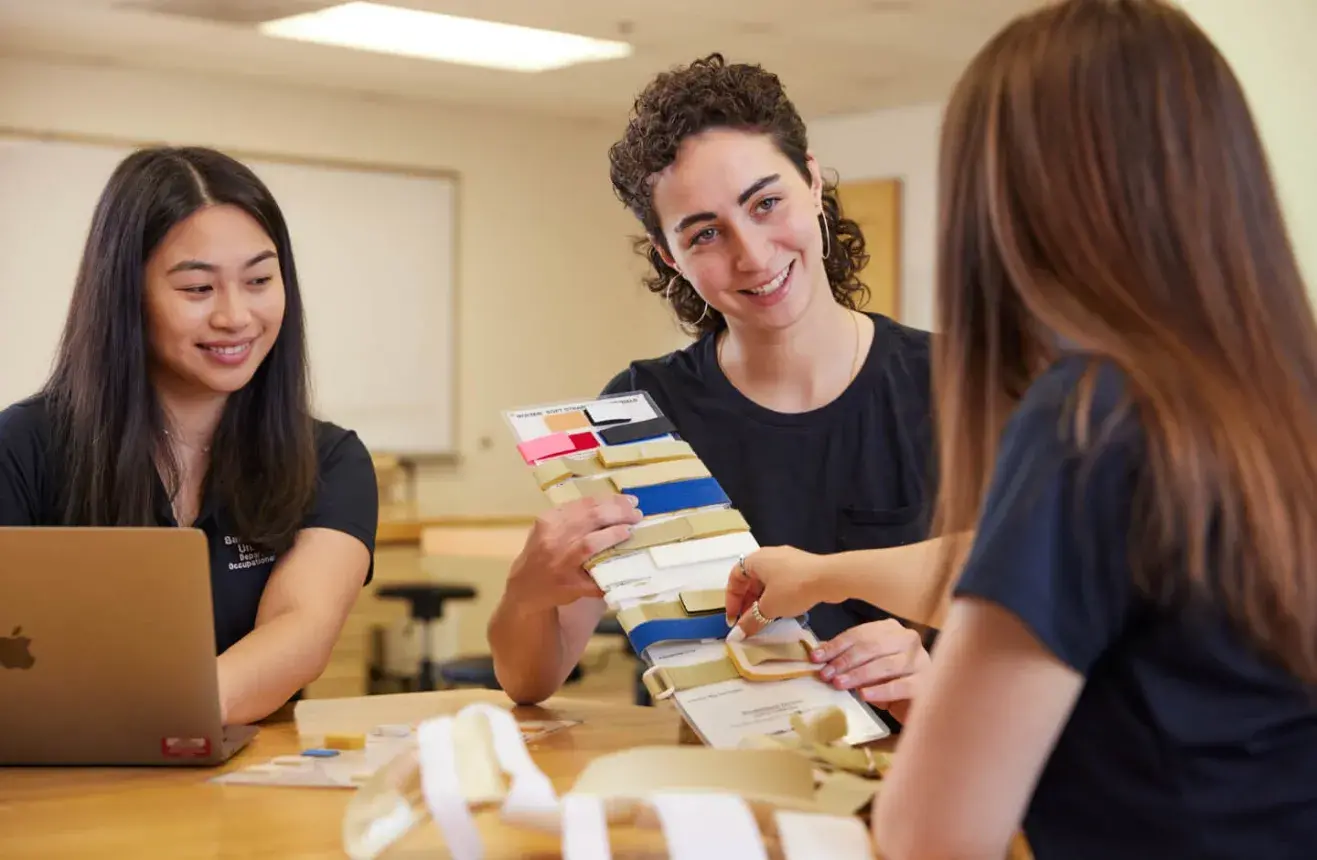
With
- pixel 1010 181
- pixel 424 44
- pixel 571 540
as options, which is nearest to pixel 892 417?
pixel 571 540

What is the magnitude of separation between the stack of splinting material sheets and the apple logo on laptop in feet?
1.85

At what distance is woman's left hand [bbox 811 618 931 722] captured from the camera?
1514 mm

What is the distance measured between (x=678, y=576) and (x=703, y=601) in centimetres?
4

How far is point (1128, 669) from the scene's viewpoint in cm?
95

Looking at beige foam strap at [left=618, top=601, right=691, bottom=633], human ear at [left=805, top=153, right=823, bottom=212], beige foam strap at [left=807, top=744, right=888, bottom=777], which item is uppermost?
human ear at [left=805, top=153, right=823, bottom=212]

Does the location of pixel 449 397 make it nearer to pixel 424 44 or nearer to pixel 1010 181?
pixel 424 44

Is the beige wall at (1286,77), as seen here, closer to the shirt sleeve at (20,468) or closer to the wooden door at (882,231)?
the shirt sleeve at (20,468)

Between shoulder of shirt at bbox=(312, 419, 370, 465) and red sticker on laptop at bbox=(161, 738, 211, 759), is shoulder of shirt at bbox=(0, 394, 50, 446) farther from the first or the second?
red sticker on laptop at bbox=(161, 738, 211, 759)

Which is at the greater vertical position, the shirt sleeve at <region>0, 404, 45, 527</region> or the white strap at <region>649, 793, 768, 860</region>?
the shirt sleeve at <region>0, 404, 45, 527</region>

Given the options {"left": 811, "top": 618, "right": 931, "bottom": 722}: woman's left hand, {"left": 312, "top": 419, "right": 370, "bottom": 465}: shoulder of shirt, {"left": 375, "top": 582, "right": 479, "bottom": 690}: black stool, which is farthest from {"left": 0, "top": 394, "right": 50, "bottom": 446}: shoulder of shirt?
{"left": 375, "top": 582, "right": 479, "bottom": 690}: black stool

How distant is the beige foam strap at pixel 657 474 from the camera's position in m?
1.66

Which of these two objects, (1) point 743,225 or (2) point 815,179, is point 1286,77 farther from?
(1) point 743,225

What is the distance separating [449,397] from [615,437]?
5536 mm

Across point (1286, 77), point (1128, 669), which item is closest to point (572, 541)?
point (1128, 669)
